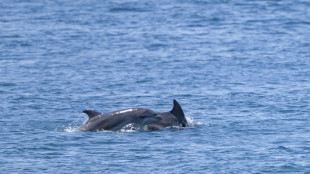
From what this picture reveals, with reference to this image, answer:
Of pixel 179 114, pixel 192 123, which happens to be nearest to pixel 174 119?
pixel 179 114

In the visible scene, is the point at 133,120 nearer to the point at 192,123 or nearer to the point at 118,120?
the point at 118,120

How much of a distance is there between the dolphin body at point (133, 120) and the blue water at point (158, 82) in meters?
0.34

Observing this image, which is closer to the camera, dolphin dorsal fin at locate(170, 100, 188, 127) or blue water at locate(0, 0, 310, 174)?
blue water at locate(0, 0, 310, 174)

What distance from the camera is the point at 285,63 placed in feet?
121

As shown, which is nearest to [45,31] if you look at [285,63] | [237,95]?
[285,63]

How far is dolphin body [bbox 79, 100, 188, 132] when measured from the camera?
25.6 metres

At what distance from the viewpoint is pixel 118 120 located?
25.7m

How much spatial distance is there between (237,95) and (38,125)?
7610 millimetres

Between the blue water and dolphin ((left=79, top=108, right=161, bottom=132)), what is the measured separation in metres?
0.40

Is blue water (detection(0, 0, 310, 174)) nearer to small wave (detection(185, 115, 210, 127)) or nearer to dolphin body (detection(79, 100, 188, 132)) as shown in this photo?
small wave (detection(185, 115, 210, 127))

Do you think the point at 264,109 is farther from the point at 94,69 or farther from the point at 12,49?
the point at 12,49

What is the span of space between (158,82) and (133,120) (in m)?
8.12

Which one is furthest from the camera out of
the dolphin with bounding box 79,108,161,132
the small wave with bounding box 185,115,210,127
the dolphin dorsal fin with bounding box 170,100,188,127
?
the small wave with bounding box 185,115,210,127

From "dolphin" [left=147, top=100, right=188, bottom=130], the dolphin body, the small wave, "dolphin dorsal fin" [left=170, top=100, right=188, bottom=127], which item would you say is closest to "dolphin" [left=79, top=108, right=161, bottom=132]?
the dolphin body
